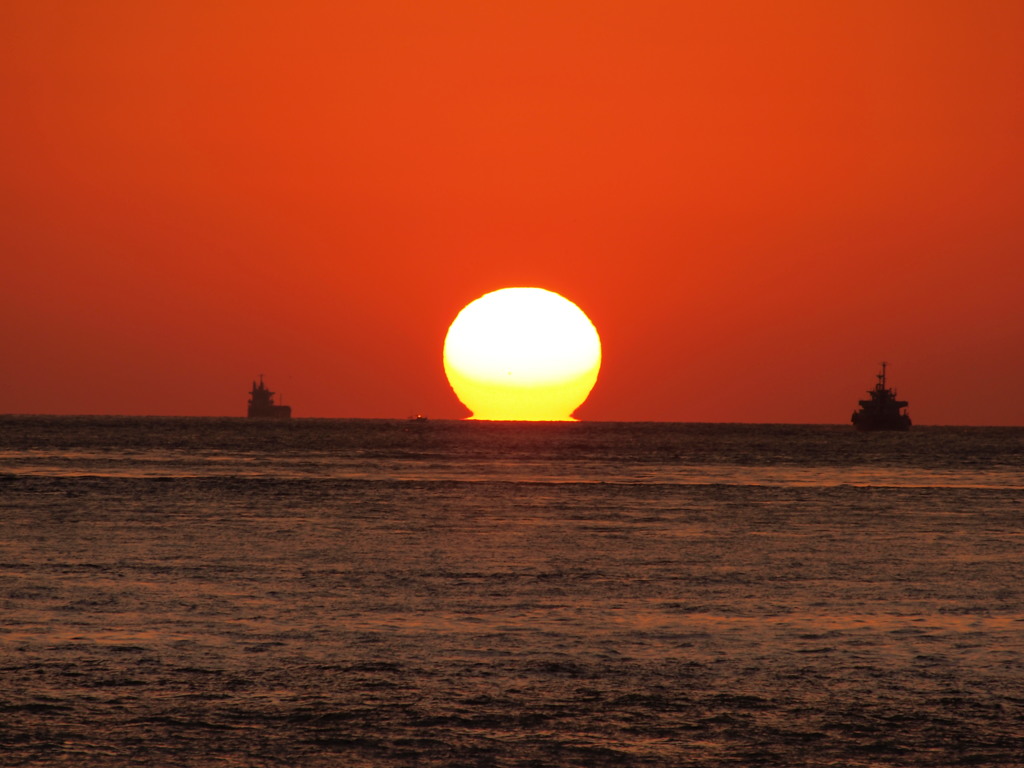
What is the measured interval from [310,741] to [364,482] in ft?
193

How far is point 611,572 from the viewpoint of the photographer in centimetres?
2795

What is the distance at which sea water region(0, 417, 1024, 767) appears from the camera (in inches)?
504

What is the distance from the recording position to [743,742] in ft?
42.2

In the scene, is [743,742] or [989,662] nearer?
[743,742]

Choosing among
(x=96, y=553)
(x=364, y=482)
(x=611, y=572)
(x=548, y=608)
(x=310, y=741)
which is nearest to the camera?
(x=310, y=741)

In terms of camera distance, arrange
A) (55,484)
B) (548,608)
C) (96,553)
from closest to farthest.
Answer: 1. (548,608)
2. (96,553)
3. (55,484)

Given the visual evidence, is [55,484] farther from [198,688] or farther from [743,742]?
[743,742]

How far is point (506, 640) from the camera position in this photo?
1870 centimetres

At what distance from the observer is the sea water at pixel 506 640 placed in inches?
504

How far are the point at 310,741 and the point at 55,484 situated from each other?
5544cm

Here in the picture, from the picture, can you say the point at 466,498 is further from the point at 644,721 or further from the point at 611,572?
the point at 644,721

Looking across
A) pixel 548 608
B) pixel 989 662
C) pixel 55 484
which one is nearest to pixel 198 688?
pixel 548 608

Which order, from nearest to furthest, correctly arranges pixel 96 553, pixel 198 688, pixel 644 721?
pixel 644 721 → pixel 198 688 → pixel 96 553

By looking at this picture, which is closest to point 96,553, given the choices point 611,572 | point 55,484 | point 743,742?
point 611,572
